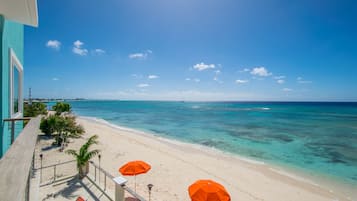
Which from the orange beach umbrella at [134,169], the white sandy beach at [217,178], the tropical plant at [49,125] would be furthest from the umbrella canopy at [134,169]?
the tropical plant at [49,125]

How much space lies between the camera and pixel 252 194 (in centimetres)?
836

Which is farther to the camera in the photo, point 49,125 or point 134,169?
point 49,125

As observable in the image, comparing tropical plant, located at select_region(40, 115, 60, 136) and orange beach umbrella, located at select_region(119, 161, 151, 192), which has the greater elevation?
tropical plant, located at select_region(40, 115, 60, 136)

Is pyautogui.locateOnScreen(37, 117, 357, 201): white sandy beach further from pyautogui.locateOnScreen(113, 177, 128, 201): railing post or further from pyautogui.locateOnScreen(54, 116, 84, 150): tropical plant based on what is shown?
pyautogui.locateOnScreen(113, 177, 128, 201): railing post

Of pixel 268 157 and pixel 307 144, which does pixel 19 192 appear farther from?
pixel 307 144

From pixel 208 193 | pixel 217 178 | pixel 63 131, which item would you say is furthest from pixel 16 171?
pixel 63 131

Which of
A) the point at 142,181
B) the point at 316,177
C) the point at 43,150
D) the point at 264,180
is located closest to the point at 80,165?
the point at 142,181

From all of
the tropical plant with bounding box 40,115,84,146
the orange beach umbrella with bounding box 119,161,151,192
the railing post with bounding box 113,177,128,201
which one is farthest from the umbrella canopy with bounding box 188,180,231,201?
the tropical plant with bounding box 40,115,84,146

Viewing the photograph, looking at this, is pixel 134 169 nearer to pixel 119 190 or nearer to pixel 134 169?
pixel 134 169

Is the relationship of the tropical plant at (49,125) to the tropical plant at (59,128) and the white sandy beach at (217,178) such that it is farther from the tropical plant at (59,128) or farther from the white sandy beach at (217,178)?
the white sandy beach at (217,178)

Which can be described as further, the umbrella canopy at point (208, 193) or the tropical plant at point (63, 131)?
the tropical plant at point (63, 131)

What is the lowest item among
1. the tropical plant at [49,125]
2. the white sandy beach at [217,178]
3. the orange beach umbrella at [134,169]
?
the white sandy beach at [217,178]

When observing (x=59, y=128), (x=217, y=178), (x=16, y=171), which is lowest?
(x=217, y=178)

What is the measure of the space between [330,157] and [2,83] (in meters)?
22.1
